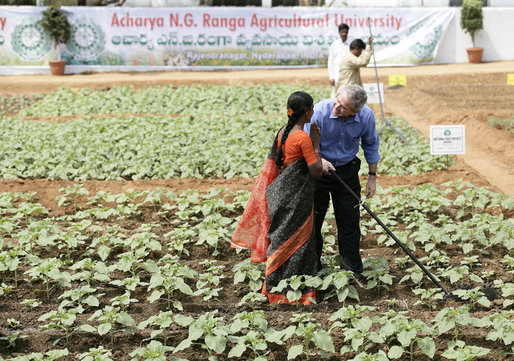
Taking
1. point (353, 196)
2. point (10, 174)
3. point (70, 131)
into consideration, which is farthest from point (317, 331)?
point (70, 131)

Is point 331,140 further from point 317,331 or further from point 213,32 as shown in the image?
point 213,32

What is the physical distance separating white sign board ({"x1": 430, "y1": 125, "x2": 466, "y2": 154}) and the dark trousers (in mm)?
3711

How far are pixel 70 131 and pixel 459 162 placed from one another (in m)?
6.31

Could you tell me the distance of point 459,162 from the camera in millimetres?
10539

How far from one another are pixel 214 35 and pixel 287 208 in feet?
60.6

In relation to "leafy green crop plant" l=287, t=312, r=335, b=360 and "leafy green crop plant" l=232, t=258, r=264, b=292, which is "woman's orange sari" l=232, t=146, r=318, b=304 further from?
"leafy green crop plant" l=287, t=312, r=335, b=360

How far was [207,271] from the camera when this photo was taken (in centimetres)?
650

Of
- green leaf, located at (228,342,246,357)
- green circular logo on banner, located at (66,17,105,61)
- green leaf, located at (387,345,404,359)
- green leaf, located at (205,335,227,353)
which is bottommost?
green leaf, located at (387,345,404,359)

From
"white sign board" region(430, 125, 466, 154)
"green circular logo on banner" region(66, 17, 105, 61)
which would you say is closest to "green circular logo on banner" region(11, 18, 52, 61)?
"green circular logo on banner" region(66, 17, 105, 61)

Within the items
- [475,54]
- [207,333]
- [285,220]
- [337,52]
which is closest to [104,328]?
[207,333]

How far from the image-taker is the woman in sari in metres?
5.49

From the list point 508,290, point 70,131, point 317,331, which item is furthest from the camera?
point 70,131

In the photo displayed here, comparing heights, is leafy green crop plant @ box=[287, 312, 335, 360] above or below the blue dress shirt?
below

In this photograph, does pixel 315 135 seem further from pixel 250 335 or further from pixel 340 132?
pixel 250 335
